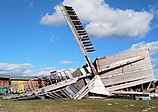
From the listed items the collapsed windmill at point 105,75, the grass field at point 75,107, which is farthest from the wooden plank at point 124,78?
the grass field at point 75,107

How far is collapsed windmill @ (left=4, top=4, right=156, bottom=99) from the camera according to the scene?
138ft

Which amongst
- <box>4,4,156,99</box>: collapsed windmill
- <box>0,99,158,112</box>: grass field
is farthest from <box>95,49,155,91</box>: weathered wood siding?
<box>0,99,158,112</box>: grass field

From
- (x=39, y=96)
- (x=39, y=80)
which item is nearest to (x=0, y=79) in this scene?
(x=39, y=80)

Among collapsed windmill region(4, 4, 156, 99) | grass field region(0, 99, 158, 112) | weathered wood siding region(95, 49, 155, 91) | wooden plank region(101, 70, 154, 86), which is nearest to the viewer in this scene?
grass field region(0, 99, 158, 112)

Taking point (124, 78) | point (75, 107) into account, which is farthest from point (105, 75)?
point (75, 107)

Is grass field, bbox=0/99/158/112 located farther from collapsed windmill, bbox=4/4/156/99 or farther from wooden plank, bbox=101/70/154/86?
wooden plank, bbox=101/70/154/86

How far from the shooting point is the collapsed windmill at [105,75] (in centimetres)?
4219

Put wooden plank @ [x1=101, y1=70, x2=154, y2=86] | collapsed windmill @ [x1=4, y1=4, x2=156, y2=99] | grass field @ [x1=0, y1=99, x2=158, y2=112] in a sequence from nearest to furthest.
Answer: grass field @ [x1=0, y1=99, x2=158, y2=112] < collapsed windmill @ [x1=4, y1=4, x2=156, y2=99] < wooden plank @ [x1=101, y1=70, x2=154, y2=86]

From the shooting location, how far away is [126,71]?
43375 mm

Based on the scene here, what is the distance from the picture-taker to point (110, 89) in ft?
143

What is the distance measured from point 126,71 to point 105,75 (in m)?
2.69

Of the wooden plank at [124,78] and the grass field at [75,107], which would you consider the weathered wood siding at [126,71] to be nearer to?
the wooden plank at [124,78]

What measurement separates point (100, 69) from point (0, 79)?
38.9 metres

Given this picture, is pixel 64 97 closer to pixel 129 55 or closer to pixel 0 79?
pixel 129 55
